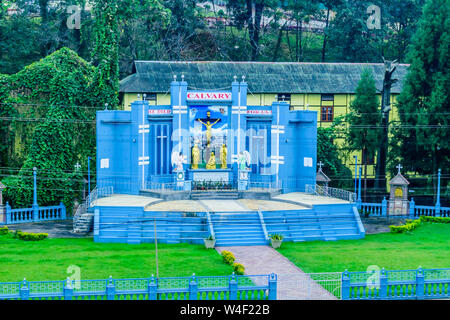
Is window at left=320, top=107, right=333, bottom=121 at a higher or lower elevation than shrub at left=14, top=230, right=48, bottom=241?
higher

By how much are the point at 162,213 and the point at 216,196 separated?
5.54m

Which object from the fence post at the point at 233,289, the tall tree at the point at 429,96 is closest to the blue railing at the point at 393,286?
the fence post at the point at 233,289

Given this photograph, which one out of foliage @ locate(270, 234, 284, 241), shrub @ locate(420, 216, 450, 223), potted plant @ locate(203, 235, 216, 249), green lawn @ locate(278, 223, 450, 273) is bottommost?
green lawn @ locate(278, 223, 450, 273)

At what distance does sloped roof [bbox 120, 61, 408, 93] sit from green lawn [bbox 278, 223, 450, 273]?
19835mm

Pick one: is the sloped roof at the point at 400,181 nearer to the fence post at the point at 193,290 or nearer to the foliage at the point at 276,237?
the foliage at the point at 276,237

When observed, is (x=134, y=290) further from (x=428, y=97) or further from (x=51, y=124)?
(x=428, y=97)

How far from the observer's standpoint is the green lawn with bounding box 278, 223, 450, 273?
2967 cm

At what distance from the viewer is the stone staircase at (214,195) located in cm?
3981

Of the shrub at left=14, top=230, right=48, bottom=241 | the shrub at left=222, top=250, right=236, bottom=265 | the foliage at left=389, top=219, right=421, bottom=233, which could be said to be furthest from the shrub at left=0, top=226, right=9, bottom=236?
the foliage at left=389, top=219, right=421, bottom=233

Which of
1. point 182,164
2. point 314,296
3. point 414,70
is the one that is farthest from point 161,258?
point 414,70

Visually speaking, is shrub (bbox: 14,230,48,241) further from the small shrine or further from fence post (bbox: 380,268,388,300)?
the small shrine

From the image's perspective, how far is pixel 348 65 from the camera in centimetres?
5628

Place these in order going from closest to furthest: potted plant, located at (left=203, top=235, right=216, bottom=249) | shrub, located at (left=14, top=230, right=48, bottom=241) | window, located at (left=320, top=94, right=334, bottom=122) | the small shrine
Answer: potted plant, located at (left=203, top=235, right=216, bottom=249)
shrub, located at (left=14, top=230, right=48, bottom=241)
the small shrine
window, located at (left=320, top=94, right=334, bottom=122)

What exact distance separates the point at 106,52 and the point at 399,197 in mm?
21330
